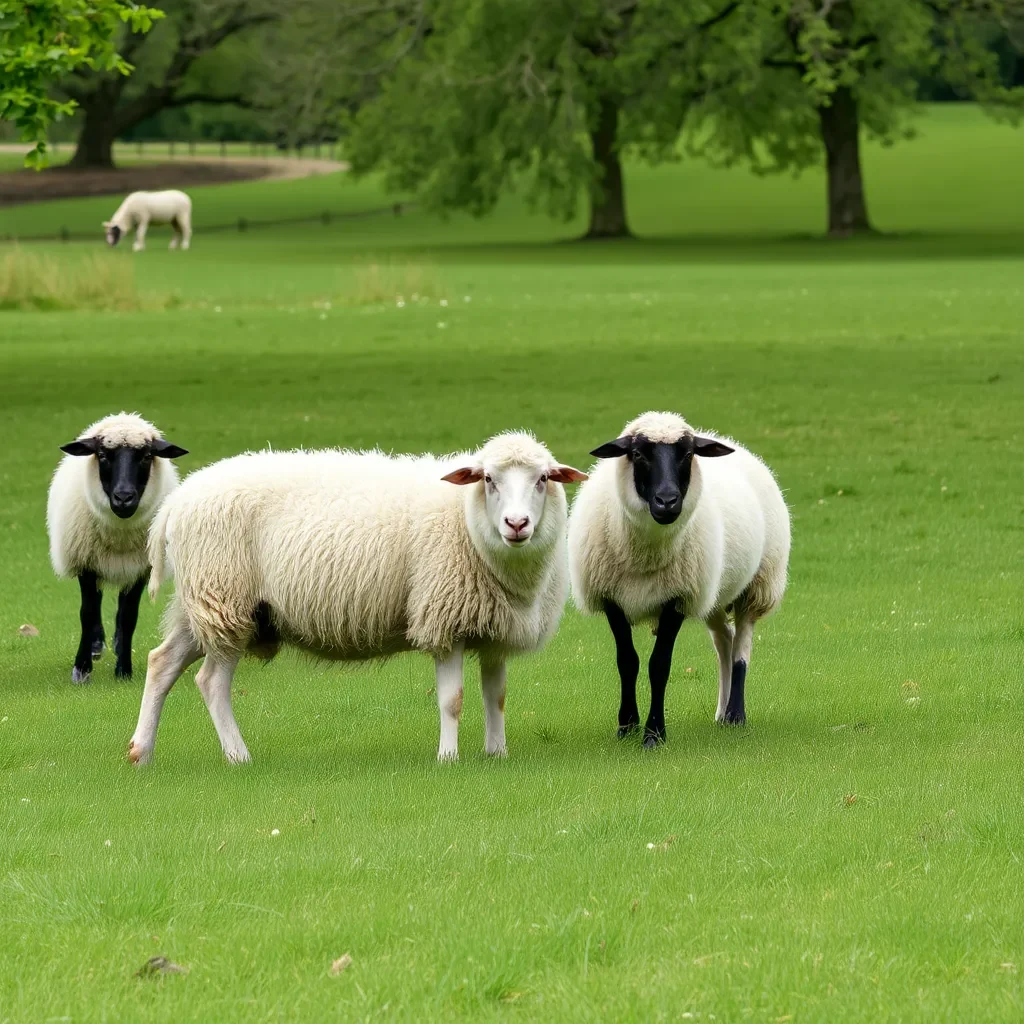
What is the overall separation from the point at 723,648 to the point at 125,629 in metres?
3.79

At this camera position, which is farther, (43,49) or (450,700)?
(43,49)

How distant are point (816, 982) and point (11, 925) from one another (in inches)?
104

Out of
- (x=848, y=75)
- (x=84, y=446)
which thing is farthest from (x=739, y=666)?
(x=848, y=75)

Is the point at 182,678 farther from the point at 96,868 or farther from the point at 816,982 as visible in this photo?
the point at 816,982

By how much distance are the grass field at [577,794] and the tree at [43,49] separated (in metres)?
3.61

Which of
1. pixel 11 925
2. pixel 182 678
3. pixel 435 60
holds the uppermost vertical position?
pixel 435 60

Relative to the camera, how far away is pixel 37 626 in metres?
12.6

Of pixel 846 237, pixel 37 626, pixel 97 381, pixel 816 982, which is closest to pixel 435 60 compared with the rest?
pixel 846 237

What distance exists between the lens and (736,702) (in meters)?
9.39

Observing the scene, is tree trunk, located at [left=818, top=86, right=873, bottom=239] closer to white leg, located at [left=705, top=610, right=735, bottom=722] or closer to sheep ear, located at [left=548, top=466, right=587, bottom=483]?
white leg, located at [left=705, top=610, right=735, bottom=722]

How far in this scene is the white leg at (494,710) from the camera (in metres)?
8.63

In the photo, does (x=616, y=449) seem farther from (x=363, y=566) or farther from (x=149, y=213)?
(x=149, y=213)

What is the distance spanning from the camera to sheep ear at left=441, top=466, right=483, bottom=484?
8.52 meters

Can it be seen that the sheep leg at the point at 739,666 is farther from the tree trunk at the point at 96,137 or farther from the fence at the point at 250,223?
the tree trunk at the point at 96,137
